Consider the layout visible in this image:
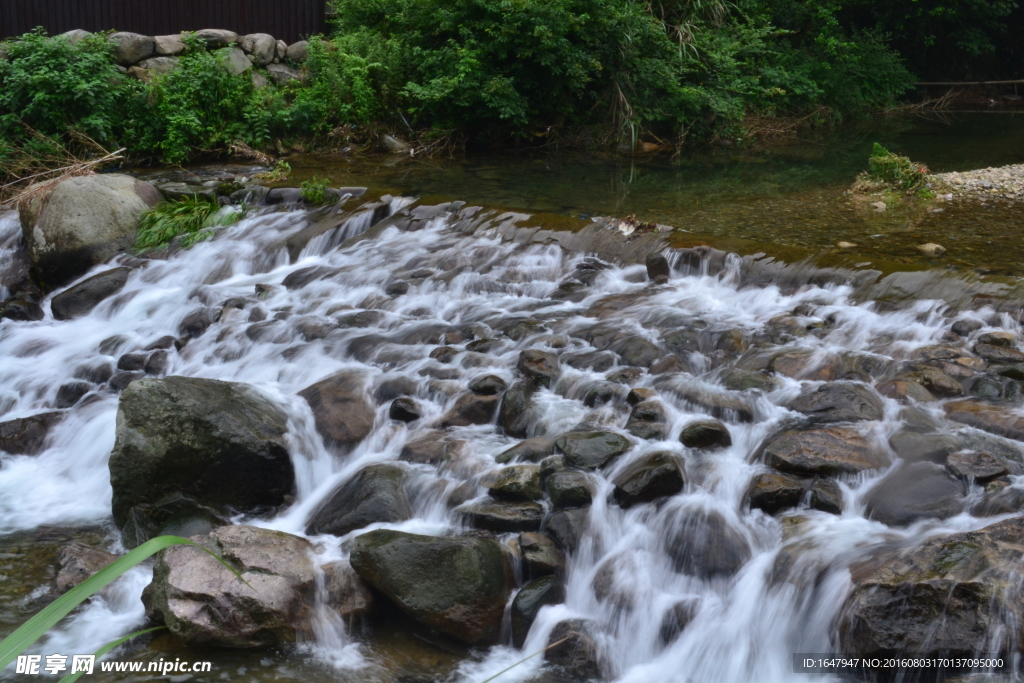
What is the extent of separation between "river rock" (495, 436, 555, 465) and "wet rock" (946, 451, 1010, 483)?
78.9 inches

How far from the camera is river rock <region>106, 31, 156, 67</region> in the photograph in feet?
38.2

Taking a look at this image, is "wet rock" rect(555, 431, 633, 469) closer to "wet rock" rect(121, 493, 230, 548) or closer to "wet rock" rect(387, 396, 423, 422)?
"wet rock" rect(387, 396, 423, 422)

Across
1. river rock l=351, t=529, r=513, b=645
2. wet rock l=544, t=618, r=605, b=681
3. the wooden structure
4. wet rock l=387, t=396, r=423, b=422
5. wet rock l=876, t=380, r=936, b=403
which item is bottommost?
wet rock l=544, t=618, r=605, b=681

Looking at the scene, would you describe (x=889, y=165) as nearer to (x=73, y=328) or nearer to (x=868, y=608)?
(x=868, y=608)

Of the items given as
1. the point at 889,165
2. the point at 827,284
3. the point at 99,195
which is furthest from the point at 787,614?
the point at 99,195

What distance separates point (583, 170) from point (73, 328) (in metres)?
6.50

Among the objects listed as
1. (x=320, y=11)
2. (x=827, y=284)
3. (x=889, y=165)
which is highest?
(x=320, y=11)

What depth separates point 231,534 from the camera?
152 inches

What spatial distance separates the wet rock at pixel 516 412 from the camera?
4.89 metres

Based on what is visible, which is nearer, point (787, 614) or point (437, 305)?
point (787, 614)

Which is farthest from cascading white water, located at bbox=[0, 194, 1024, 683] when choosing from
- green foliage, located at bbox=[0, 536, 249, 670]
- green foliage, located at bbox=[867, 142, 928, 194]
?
green foliage, located at bbox=[867, 142, 928, 194]

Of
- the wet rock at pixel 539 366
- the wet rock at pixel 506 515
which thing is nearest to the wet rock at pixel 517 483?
the wet rock at pixel 506 515


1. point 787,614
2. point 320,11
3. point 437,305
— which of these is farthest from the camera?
point 320,11

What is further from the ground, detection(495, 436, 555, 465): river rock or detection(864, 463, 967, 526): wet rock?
detection(864, 463, 967, 526): wet rock
